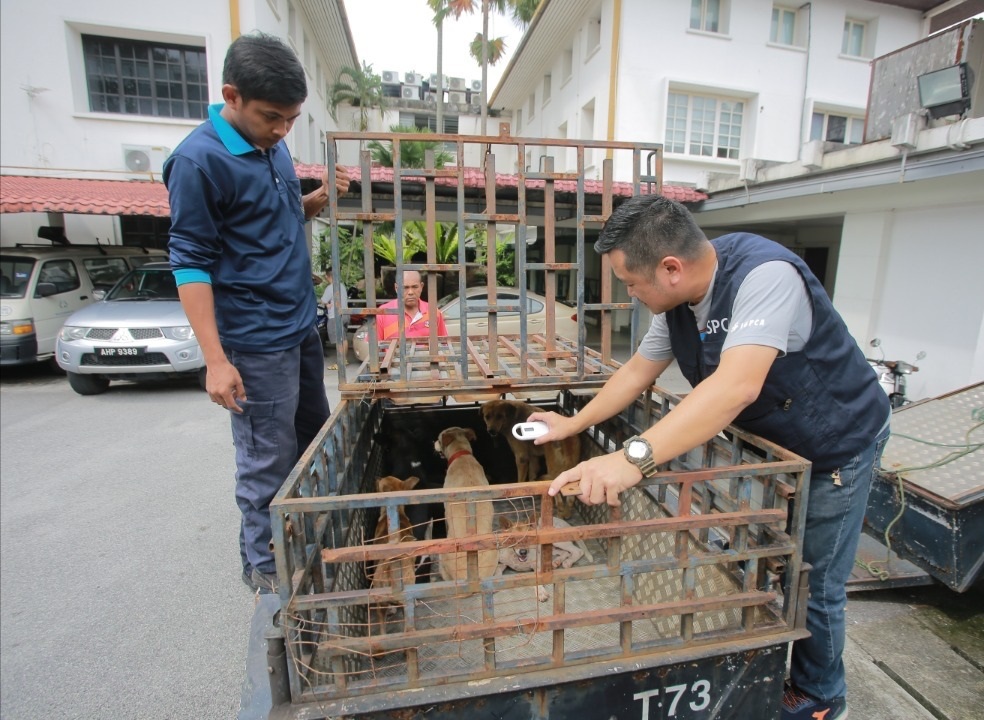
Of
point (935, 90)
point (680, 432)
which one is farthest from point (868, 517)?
point (935, 90)

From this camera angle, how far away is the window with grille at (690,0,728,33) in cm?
1195

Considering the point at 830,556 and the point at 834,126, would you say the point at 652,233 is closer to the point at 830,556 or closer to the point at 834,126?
the point at 830,556

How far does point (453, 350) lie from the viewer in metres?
3.08

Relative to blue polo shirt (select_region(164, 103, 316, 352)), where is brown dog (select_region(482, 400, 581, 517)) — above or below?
below

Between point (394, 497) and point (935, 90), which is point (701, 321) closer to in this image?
point (394, 497)

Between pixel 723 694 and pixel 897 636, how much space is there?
1.78 metres

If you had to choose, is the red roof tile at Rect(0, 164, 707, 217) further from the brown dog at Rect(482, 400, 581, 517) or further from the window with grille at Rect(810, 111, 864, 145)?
the window with grille at Rect(810, 111, 864, 145)

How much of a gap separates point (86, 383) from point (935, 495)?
9029 mm

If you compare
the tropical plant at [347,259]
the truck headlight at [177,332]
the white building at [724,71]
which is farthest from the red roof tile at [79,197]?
the white building at [724,71]

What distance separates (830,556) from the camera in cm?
175

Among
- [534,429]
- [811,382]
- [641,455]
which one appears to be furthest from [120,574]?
[811,382]

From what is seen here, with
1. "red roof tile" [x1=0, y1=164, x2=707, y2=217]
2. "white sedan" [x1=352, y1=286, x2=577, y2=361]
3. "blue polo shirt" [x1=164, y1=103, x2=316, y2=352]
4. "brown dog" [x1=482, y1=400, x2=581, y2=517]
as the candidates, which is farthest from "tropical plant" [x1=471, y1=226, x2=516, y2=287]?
"blue polo shirt" [x1=164, y1=103, x2=316, y2=352]

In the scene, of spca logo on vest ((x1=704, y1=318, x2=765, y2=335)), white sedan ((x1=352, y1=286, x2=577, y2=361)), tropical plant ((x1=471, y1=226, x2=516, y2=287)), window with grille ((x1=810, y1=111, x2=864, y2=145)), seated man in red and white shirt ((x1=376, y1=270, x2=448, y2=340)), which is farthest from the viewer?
window with grille ((x1=810, y1=111, x2=864, y2=145))

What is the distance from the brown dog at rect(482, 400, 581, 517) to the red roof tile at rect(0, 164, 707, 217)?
4433 mm
